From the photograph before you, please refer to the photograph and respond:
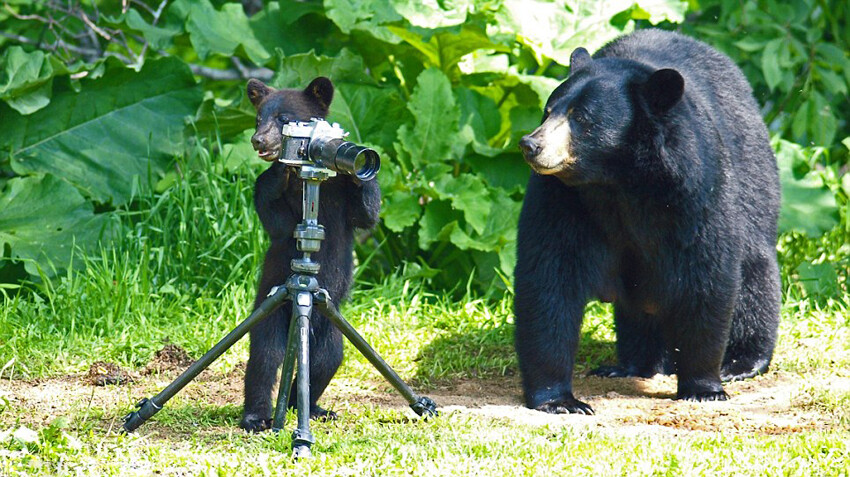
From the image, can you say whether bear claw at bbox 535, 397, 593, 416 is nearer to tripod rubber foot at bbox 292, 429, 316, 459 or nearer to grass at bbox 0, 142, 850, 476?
grass at bbox 0, 142, 850, 476

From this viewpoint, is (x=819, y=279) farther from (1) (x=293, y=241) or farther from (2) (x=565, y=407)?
(1) (x=293, y=241)

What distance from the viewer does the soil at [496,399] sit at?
4.18 meters

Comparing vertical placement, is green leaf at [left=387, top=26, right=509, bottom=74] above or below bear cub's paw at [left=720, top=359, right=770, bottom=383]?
above

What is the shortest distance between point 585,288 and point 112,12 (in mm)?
5376

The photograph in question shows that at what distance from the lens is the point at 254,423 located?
3.92 meters

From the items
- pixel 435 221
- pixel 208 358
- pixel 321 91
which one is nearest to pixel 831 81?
pixel 435 221

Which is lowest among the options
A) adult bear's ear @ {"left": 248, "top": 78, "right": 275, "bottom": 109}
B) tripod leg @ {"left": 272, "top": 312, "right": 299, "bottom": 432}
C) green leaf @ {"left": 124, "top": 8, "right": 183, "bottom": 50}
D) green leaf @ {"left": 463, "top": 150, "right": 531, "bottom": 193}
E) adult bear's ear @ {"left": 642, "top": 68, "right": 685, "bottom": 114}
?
tripod leg @ {"left": 272, "top": 312, "right": 299, "bottom": 432}

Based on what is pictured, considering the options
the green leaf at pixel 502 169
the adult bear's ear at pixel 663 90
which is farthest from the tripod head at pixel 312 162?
the green leaf at pixel 502 169

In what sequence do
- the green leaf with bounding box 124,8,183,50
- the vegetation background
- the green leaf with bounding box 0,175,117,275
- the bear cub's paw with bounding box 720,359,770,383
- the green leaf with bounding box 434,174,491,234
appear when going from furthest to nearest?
1. the green leaf with bounding box 124,8,183,50
2. the green leaf with bounding box 434,174,491,234
3. the green leaf with bounding box 0,175,117,275
4. the vegetation background
5. the bear cub's paw with bounding box 720,359,770,383

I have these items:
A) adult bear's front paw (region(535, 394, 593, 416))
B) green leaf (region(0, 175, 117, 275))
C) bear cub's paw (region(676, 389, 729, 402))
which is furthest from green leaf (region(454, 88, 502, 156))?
adult bear's front paw (region(535, 394, 593, 416))

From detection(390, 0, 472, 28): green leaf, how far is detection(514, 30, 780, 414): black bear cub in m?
1.53

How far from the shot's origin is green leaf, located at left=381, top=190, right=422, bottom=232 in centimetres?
618

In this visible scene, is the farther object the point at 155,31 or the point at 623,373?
the point at 155,31

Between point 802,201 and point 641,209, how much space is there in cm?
287
